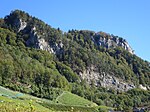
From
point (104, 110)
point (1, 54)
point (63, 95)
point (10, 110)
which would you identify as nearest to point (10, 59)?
point (1, 54)

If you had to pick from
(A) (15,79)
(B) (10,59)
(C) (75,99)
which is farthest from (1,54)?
(C) (75,99)

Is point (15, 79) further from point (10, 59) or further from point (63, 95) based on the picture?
point (63, 95)

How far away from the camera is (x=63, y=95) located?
18888 cm

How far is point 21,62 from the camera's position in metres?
200

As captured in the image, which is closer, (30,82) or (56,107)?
(56,107)

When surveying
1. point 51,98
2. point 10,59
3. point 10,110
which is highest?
point 10,59

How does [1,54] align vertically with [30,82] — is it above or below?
above

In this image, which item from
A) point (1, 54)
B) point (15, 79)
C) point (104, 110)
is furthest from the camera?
point (1, 54)

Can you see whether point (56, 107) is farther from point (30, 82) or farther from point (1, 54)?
point (1, 54)

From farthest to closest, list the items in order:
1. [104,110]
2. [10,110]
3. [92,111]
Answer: [104,110]
[92,111]
[10,110]

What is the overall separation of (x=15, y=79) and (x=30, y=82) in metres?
10.3

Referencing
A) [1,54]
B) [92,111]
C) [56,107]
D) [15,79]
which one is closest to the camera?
[56,107]

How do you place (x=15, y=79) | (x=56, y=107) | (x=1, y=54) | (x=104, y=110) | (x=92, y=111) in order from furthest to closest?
(x=1, y=54) < (x=15, y=79) < (x=104, y=110) < (x=92, y=111) < (x=56, y=107)

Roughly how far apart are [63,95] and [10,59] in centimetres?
3479
